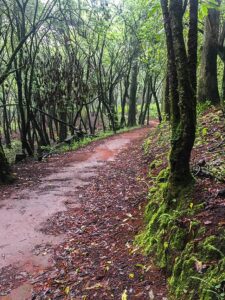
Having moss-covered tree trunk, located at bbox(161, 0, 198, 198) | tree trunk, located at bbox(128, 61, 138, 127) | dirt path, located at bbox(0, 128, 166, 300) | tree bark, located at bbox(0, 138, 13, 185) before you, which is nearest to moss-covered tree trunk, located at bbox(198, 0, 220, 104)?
dirt path, located at bbox(0, 128, 166, 300)

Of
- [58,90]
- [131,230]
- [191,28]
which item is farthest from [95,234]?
[58,90]

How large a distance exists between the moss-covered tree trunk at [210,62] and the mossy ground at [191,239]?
5389mm

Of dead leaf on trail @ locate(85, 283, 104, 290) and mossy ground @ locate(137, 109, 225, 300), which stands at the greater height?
mossy ground @ locate(137, 109, 225, 300)

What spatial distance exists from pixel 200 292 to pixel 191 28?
3549mm

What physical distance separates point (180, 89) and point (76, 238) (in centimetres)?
345

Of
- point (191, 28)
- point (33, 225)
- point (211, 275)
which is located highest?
point (191, 28)

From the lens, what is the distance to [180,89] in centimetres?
478

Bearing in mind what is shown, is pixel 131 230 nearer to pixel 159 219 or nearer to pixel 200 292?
pixel 159 219

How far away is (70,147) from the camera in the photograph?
18.4m

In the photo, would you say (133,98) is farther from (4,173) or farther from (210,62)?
(4,173)

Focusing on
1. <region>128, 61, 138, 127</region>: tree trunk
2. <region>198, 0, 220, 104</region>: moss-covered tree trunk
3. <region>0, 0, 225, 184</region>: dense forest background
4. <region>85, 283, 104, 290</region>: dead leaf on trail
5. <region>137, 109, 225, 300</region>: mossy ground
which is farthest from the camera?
<region>128, 61, 138, 127</region>: tree trunk

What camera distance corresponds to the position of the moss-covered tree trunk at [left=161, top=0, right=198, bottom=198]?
4723 mm

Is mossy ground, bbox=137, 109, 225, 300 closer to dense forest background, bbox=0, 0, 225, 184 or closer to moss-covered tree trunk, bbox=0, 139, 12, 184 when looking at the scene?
moss-covered tree trunk, bbox=0, 139, 12, 184

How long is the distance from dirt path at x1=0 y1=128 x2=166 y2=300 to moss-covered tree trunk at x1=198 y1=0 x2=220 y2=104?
3241 mm
